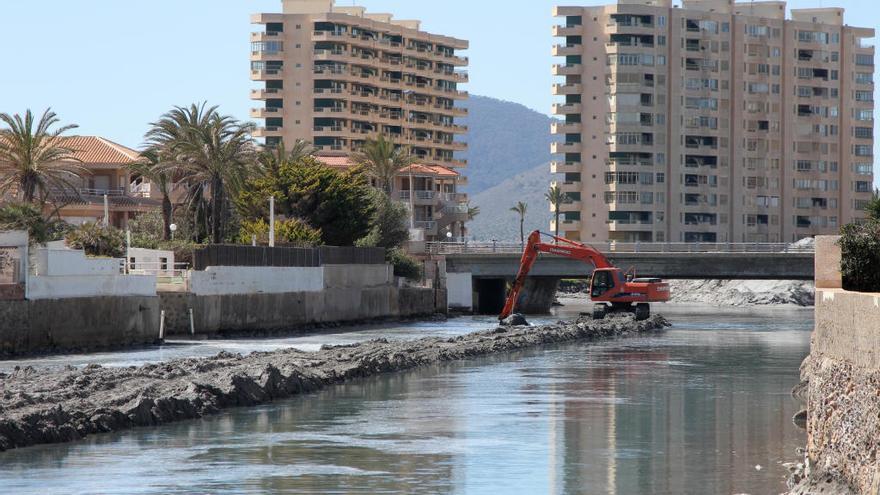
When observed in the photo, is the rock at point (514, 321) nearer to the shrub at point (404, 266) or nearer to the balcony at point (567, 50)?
the shrub at point (404, 266)

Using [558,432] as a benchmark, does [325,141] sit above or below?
above

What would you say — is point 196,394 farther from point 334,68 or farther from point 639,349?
point 334,68

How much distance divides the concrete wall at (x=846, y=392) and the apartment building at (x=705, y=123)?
427ft

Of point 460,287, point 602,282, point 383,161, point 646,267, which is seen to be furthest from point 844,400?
point 383,161

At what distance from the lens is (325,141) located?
159750 mm

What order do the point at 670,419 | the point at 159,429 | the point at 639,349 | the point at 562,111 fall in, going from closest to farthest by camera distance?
the point at 159,429 < the point at 670,419 < the point at 639,349 < the point at 562,111

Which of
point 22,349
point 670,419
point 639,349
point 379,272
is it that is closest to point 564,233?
point 379,272

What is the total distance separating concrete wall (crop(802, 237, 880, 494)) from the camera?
1914cm

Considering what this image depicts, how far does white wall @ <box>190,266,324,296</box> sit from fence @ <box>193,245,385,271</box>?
1.09ft

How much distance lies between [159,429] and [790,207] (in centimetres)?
14014

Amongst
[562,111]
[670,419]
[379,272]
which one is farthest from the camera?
[562,111]

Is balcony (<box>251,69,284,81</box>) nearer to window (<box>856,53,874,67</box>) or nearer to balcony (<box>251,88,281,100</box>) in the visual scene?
balcony (<box>251,88,281,100</box>)

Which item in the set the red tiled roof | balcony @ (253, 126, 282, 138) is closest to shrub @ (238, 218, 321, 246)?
the red tiled roof

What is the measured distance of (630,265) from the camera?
321ft
